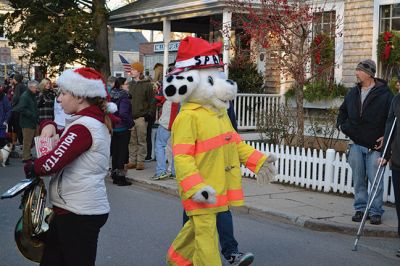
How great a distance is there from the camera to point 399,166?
5.91m

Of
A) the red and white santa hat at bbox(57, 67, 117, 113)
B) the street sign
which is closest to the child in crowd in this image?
the red and white santa hat at bbox(57, 67, 117, 113)

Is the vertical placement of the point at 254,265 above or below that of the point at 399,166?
below

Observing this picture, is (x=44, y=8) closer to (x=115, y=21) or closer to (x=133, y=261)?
(x=115, y=21)

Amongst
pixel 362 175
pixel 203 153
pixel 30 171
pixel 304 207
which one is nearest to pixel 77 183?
pixel 30 171

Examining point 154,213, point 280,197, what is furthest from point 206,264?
point 280,197

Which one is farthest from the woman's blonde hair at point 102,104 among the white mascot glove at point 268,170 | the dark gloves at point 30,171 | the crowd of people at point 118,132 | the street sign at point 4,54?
the street sign at point 4,54

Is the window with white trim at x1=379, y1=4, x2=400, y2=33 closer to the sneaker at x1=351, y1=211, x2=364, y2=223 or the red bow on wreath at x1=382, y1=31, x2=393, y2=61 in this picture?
the red bow on wreath at x1=382, y1=31, x2=393, y2=61

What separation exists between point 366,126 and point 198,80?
10.0 ft

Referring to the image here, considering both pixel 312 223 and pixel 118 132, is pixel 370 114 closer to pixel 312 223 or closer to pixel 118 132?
pixel 312 223

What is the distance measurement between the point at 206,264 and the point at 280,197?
463cm

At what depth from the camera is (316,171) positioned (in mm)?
9461

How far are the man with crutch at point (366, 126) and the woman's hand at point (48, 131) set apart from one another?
4.00 m

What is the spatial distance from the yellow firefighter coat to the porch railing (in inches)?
393

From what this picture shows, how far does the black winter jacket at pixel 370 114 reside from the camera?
689 centimetres
